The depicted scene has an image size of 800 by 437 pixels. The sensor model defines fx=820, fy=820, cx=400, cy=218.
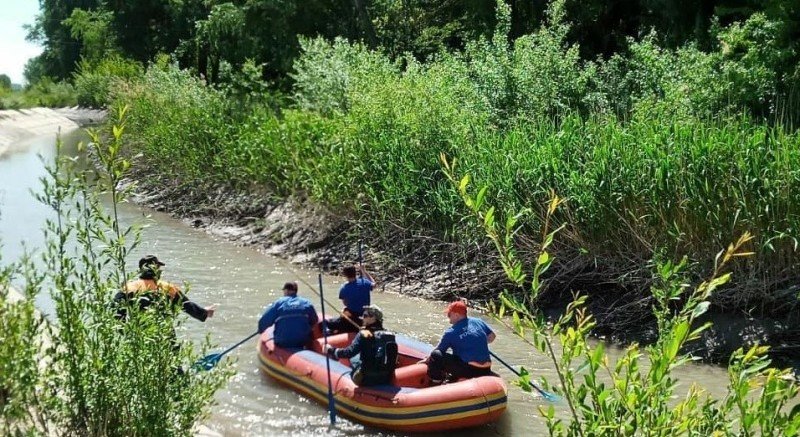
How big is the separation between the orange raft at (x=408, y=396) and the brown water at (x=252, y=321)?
150 mm

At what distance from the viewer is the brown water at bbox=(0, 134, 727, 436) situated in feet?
24.8

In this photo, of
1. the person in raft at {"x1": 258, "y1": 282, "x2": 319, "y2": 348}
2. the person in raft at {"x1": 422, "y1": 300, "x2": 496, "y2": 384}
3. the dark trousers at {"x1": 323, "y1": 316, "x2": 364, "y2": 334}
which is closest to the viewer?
the person in raft at {"x1": 422, "y1": 300, "x2": 496, "y2": 384}

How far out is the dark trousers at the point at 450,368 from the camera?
7.45 m

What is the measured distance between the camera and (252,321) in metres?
10.6

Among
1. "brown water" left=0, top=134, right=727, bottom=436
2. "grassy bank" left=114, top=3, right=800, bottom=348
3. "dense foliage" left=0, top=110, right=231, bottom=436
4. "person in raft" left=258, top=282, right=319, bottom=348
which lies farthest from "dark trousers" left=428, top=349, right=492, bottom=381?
"dense foliage" left=0, top=110, right=231, bottom=436

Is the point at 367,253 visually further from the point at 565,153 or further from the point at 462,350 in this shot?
the point at 462,350

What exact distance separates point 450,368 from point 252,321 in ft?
12.7

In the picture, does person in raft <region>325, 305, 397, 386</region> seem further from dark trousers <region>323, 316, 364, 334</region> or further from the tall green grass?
the tall green grass

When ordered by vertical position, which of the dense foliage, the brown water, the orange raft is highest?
the dense foliage

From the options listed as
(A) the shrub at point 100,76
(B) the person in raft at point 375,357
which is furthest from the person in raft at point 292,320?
(A) the shrub at point 100,76

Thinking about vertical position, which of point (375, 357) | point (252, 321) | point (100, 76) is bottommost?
point (252, 321)

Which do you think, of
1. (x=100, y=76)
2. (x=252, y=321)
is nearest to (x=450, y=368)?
(x=252, y=321)

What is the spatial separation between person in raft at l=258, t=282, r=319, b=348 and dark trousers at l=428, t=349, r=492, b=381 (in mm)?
1729

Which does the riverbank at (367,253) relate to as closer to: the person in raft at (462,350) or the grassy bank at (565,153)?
the grassy bank at (565,153)
